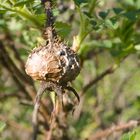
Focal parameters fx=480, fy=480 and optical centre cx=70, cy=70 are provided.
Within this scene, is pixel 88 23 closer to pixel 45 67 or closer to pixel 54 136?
pixel 45 67

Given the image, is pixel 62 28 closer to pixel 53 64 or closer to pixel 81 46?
pixel 81 46

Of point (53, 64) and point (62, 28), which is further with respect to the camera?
point (62, 28)

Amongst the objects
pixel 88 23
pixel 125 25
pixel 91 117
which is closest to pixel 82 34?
pixel 88 23

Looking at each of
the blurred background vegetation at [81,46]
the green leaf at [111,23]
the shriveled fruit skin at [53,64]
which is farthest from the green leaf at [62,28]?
the shriveled fruit skin at [53,64]

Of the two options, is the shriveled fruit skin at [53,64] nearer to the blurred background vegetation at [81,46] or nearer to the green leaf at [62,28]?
the blurred background vegetation at [81,46]

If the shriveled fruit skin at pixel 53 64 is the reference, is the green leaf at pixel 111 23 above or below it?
above

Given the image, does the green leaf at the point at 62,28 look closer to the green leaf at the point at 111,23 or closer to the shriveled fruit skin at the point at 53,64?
the green leaf at the point at 111,23

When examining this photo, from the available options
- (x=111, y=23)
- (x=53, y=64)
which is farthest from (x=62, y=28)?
(x=53, y=64)

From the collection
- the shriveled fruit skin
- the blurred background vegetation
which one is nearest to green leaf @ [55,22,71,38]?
the blurred background vegetation

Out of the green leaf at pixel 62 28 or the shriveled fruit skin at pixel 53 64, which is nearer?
the shriveled fruit skin at pixel 53 64
